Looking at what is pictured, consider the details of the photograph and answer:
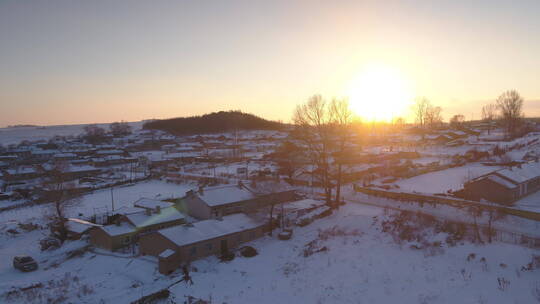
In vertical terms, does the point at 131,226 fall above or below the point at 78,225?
above

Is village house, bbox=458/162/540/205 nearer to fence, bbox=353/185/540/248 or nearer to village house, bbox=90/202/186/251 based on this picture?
fence, bbox=353/185/540/248

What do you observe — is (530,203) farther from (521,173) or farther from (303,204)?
(303,204)

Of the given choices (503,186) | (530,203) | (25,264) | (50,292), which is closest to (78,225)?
(25,264)

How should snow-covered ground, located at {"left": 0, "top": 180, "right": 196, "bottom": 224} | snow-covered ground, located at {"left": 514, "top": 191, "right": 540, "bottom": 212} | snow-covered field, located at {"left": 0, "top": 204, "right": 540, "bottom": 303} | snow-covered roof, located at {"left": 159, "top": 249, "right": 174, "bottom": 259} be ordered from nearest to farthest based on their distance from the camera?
snow-covered field, located at {"left": 0, "top": 204, "right": 540, "bottom": 303} → snow-covered roof, located at {"left": 159, "top": 249, "right": 174, "bottom": 259} → snow-covered ground, located at {"left": 514, "top": 191, "right": 540, "bottom": 212} → snow-covered ground, located at {"left": 0, "top": 180, "right": 196, "bottom": 224}

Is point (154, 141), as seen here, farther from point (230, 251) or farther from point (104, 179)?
point (230, 251)

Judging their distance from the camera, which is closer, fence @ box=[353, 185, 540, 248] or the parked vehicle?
fence @ box=[353, 185, 540, 248]

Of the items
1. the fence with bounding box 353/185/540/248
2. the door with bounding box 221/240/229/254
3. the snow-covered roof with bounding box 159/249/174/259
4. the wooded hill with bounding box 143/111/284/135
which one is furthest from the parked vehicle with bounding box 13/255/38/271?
the wooded hill with bounding box 143/111/284/135

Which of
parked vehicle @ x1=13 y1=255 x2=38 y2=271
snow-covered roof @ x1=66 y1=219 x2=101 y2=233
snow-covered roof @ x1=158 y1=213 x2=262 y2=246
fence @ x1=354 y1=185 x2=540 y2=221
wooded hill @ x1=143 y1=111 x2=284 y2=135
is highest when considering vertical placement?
wooded hill @ x1=143 y1=111 x2=284 y2=135
